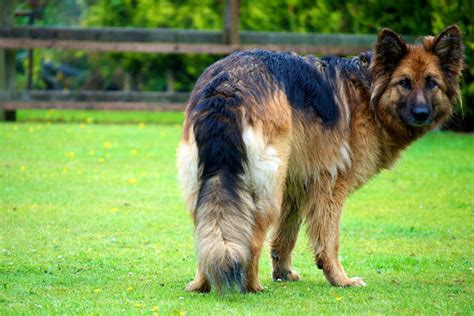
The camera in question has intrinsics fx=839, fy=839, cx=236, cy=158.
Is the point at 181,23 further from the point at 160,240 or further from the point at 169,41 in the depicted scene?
the point at 160,240

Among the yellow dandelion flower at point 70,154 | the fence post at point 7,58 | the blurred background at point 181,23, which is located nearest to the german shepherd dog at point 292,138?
the yellow dandelion flower at point 70,154

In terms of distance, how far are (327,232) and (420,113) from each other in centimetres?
132

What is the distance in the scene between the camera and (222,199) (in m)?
5.93

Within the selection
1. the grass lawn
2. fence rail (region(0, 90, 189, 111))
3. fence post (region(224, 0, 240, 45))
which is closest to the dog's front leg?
the grass lawn

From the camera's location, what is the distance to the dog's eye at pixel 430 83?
24.1 feet

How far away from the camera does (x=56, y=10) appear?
32.6 metres

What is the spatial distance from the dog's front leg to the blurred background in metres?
11.0

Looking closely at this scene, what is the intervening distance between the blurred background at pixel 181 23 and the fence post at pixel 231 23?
113 cm

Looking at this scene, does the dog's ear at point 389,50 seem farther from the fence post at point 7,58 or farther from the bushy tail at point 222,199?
the fence post at point 7,58

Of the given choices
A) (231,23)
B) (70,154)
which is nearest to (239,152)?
(70,154)

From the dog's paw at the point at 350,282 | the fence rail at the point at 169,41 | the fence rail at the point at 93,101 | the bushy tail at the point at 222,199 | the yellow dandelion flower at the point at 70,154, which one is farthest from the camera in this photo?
the fence rail at the point at 93,101

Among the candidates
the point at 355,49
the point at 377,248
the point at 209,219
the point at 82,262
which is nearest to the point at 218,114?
the point at 209,219

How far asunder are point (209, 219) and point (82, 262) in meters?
2.29

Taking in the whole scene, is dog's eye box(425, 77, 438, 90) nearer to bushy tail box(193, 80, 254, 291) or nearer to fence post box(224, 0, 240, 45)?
bushy tail box(193, 80, 254, 291)
